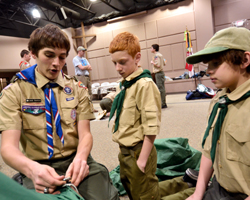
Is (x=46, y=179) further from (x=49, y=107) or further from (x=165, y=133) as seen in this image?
(x=165, y=133)

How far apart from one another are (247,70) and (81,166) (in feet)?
3.01

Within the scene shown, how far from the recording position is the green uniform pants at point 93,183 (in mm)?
923

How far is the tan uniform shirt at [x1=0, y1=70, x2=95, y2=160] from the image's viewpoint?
96 centimetres

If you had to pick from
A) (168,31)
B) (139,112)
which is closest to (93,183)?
(139,112)

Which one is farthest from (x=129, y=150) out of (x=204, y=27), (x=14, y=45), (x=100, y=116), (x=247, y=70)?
(x=14, y=45)

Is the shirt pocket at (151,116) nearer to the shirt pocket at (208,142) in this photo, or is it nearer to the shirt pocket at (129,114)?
the shirt pocket at (129,114)

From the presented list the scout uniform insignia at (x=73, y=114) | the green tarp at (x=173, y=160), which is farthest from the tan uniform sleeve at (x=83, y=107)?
the green tarp at (x=173, y=160)

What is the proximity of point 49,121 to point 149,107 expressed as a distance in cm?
60

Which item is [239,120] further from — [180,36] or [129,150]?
[180,36]

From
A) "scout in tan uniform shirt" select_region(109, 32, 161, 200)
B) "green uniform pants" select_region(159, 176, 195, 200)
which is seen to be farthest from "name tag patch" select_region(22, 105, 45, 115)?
"green uniform pants" select_region(159, 176, 195, 200)

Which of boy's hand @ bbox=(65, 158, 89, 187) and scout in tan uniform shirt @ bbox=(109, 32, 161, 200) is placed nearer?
boy's hand @ bbox=(65, 158, 89, 187)

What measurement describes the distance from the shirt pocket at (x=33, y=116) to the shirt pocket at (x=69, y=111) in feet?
0.36

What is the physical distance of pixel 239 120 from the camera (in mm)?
792

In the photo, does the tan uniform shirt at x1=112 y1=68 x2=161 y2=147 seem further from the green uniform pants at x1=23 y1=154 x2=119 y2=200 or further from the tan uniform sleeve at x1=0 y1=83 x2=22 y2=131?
→ the tan uniform sleeve at x1=0 y1=83 x2=22 y2=131
